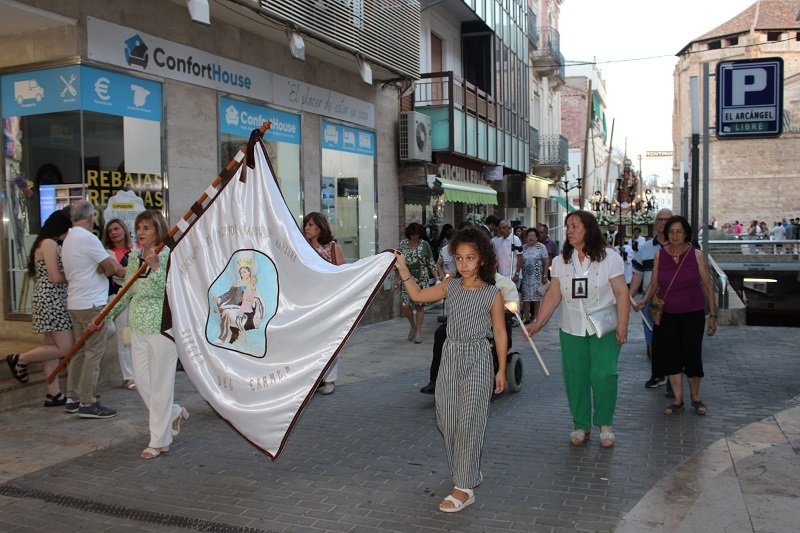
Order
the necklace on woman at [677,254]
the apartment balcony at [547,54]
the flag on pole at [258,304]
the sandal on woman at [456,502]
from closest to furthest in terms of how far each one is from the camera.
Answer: the sandal on woman at [456,502], the flag on pole at [258,304], the necklace on woman at [677,254], the apartment balcony at [547,54]

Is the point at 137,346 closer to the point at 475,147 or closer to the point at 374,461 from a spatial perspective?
the point at 374,461

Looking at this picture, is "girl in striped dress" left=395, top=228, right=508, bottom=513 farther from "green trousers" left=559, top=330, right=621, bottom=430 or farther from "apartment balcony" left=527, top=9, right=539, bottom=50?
"apartment balcony" left=527, top=9, right=539, bottom=50

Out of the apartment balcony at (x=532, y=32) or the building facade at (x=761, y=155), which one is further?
the building facade at (x=761, y=155)

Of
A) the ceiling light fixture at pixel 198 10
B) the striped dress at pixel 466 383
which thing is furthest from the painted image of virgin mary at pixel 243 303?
the ceiling light fixture at pixel 198 10

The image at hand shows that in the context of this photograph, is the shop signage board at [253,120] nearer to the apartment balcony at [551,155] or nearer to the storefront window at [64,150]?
the storefront window at [64,150]

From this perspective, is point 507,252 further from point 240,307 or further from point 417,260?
point 240,307

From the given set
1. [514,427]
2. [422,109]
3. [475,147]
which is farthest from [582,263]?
[475,147]

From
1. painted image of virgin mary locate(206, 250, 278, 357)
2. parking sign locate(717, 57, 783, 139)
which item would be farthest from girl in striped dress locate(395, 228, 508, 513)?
parking sign locate(717, 57, 783, 139)

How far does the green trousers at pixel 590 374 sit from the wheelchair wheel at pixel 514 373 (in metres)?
1.68

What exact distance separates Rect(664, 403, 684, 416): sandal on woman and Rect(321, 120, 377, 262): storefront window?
25.6 ft

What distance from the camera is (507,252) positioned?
12359mm

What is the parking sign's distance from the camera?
10672 mm

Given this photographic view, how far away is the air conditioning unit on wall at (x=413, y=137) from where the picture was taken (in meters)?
15.7

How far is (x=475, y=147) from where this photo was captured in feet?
63.4
